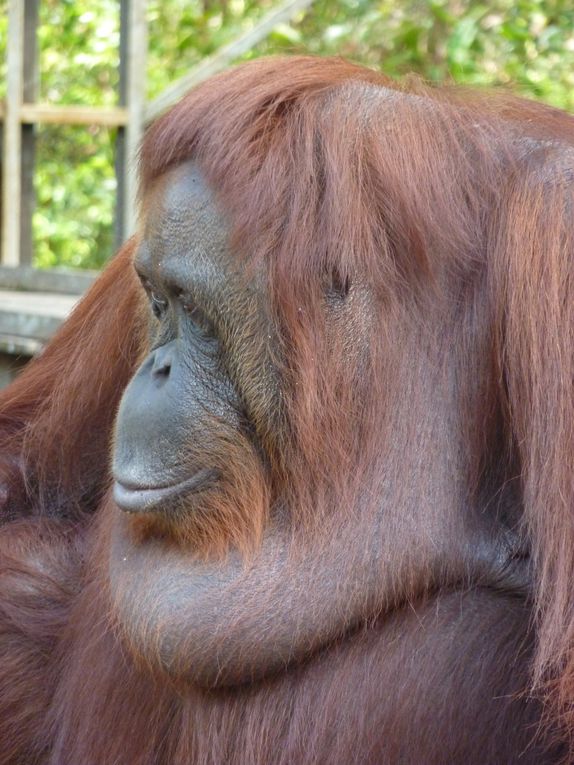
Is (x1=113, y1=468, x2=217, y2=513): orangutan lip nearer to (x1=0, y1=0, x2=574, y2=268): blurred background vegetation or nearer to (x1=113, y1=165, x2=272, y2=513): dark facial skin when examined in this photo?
(x1=113, y1=165, x2=272, y2=513): dark facial skin

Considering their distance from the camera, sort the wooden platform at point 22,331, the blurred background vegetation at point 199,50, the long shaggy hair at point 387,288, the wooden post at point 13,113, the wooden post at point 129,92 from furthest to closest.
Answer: the blurred background vegetation at point 199,50
the wooden post at point 13,113
the wooden post at point 129,92
the wooden platform at point 22,331
the long shaggy hair at point 387,288

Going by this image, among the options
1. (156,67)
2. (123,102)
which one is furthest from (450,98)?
(156,67)

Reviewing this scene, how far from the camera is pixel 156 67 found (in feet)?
30.8

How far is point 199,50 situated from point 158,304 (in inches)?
271

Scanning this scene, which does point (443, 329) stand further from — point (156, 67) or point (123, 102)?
point (156, 67)

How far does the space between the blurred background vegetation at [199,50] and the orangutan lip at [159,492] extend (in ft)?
14.2

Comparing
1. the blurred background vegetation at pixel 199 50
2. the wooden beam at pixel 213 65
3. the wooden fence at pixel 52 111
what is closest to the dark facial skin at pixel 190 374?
the wooden fence at pixel 52 111

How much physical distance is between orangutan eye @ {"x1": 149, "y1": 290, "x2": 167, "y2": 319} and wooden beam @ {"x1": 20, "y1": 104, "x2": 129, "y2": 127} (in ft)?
11.3

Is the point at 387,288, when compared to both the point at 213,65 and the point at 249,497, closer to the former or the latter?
the point at 249,497

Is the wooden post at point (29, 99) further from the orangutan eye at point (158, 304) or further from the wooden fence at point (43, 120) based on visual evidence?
the orangutan eye at point (158, 304)

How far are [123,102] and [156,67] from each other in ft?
12.6

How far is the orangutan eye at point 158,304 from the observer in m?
2.36

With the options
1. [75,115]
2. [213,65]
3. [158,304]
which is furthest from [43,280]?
[158,304]

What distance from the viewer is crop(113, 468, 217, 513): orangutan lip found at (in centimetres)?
226
